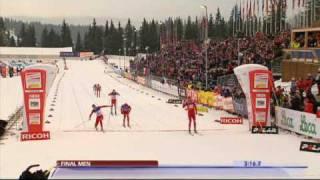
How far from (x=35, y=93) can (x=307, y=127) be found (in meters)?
11.2

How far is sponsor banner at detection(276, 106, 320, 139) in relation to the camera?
66.7 feet

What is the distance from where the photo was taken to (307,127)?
2103 centimetres

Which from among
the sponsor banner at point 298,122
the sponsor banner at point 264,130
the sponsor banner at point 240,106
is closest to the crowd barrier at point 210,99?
the sponsor banner at point 240,106

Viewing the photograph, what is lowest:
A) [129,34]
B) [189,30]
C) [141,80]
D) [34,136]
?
[34,136]

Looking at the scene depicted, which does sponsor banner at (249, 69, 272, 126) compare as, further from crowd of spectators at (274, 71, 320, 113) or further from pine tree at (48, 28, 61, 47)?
pine tree at (48, 28, 61, 47)

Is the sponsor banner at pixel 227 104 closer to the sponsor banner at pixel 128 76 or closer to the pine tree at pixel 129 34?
the sponsor banner at pixel 128 76

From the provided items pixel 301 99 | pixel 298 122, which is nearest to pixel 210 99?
pixel 301 99

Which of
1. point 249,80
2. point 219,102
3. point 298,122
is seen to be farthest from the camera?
point 219,102

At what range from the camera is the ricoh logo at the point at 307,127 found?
20422 millimetres

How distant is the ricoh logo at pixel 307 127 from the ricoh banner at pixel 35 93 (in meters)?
10.5

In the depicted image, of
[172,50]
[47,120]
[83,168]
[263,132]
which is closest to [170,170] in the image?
[83,168]

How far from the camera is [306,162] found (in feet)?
53.8

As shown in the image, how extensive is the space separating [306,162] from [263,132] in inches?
270

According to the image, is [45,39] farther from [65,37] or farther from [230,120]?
[230,120]
